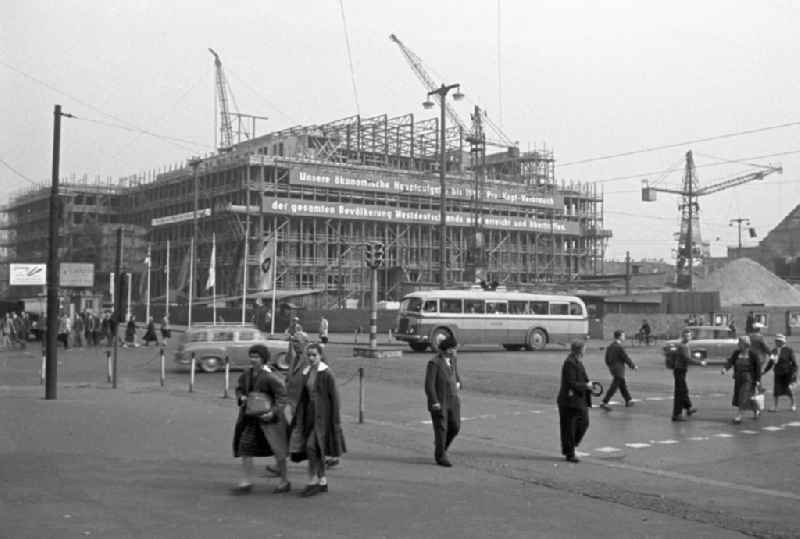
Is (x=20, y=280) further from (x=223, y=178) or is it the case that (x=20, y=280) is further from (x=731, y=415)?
(x=223, y=178)

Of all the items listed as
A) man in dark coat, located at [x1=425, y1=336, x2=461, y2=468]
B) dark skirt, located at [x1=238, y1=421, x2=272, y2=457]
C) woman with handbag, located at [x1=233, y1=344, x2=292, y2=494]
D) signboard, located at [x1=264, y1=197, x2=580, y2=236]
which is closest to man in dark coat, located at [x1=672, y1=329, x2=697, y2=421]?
man in dark coat, located at [x1=425, y1=336, x2=461, y2=468]

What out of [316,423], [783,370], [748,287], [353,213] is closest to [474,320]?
[783,370]

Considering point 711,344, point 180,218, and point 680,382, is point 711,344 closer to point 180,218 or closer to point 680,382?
point 680,382

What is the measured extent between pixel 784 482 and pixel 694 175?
324 ft

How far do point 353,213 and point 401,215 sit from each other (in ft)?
19.2

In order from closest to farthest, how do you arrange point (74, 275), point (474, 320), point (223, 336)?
point (74, 275), point (223, 336), point (474, 320)

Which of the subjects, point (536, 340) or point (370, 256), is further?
point (536, 340)

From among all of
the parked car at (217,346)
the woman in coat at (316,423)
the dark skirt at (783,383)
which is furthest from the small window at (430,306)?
the woman in coat at (316,423)

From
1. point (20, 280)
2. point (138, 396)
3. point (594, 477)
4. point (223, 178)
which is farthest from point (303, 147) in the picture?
point (594, 477)

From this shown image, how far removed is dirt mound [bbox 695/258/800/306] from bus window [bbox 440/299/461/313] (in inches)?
1816

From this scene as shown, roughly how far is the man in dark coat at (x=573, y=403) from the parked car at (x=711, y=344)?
2225 cm

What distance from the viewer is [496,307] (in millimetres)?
43281

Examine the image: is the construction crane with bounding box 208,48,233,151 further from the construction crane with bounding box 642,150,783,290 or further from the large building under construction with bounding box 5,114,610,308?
the construction crane with bounding box 642,150,783,290

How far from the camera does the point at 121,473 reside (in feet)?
35.1
